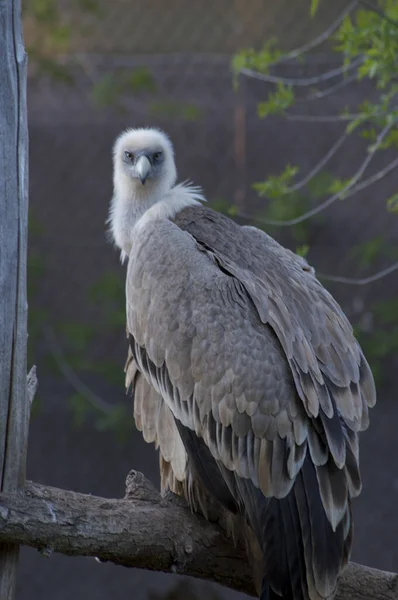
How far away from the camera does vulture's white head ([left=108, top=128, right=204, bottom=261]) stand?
4.86 m

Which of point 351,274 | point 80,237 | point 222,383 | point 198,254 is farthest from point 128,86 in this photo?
point 222,383

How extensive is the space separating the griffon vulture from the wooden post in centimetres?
70

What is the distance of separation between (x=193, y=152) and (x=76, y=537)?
4.50 metres

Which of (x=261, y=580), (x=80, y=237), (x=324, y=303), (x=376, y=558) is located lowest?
(x=261, y=580)

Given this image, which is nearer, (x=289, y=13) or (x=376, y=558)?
(x=376, y=558)

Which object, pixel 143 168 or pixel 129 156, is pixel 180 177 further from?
pixel 143 168

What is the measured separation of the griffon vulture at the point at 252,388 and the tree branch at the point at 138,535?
16 centimetres

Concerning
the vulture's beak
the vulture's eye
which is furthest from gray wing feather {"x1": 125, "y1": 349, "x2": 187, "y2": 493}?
the vulture's eye

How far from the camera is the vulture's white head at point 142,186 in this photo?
4855 mm

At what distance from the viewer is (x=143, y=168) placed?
4.95 meters

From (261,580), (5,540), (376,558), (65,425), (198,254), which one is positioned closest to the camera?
(5,540)

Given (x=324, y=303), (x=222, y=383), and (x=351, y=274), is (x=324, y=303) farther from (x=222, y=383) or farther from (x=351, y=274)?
(x=351, y=274)

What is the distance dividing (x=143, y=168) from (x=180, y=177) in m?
2.55

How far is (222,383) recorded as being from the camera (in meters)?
3.83
